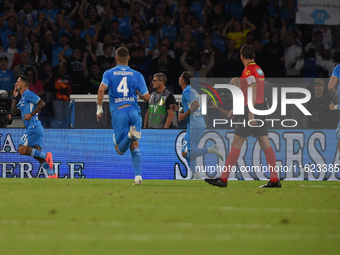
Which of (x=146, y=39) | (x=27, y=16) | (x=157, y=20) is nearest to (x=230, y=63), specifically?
(x=146, y=39)

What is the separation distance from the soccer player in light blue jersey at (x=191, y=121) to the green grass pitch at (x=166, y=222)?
338cm

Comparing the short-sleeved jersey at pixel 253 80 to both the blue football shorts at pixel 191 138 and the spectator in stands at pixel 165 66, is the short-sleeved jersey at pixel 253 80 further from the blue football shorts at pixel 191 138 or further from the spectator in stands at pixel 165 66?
the spectator in stands at pixel 165 66

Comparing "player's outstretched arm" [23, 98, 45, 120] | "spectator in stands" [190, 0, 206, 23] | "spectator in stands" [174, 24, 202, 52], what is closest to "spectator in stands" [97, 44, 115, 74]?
"spectator in stands" [174, 24, 202, 52]

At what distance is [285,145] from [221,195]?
5623mm

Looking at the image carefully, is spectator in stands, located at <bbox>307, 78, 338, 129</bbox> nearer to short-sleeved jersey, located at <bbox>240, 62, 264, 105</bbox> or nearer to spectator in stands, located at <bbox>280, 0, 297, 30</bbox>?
short-sleeved jersey, located at <bbox>240, 62, 264, 105</bbox>

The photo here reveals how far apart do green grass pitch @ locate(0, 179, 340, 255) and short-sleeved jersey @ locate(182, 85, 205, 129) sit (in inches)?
134

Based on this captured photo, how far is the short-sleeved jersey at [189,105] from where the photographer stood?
43.5ft

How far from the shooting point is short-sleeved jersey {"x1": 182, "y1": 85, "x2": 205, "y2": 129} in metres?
13.3

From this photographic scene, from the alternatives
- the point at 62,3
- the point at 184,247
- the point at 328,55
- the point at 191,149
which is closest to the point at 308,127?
the point at 191,149

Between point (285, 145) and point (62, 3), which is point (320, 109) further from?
point (62, 3)

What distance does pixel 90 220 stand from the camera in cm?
674

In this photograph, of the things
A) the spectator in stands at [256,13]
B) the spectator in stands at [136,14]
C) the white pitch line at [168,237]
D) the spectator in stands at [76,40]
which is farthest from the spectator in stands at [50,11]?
the white pitch line at [168,237]

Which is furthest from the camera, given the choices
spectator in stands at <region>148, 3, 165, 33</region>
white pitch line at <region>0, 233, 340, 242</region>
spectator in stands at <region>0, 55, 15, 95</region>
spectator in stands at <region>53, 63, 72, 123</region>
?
spectator in stands at <region>148, 3, 165, 33</region>

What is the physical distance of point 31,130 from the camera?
47.5 feet
